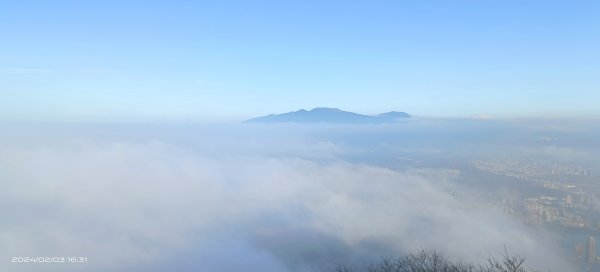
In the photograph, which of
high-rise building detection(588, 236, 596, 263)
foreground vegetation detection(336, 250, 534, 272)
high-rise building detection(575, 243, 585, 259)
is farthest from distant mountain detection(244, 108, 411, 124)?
foreground vegetation detection(336, 250, 534, 272)

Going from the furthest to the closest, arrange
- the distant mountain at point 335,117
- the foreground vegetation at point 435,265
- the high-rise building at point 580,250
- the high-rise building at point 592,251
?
the distant mountain at point 335,117
the high-rise building at point 580,250
the high-rise building at point 592,251
the foreground vegetation at point 435,265

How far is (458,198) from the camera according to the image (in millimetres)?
47969

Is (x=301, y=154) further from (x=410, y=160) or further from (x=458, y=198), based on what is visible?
(x=458, y=198)

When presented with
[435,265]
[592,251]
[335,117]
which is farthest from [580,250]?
[335,117]

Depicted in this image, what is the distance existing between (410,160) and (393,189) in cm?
2767

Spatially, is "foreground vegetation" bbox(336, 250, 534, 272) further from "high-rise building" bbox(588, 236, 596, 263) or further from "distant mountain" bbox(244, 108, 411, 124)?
"distant mountain" bbox(244, 108, 411, 124)

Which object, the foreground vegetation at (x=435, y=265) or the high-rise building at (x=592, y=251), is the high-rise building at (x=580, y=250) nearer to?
the high-rise building at (x=592, y=251)

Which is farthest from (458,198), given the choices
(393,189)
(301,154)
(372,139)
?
(372,139)

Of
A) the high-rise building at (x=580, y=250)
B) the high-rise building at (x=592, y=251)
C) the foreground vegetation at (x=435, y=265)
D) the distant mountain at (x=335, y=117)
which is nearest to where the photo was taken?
the foreground vegetation at (x=435, y=265)

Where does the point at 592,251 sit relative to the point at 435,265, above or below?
below

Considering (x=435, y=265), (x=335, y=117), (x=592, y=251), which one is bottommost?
(x=592, y=251)

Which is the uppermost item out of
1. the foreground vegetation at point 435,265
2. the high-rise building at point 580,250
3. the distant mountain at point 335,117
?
the distant mountain at point 335,117

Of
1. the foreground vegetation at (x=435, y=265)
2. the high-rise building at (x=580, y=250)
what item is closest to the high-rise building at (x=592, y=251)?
the high-rise building at (x=580, y=250)

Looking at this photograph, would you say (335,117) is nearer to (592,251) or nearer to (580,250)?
(580,250)
